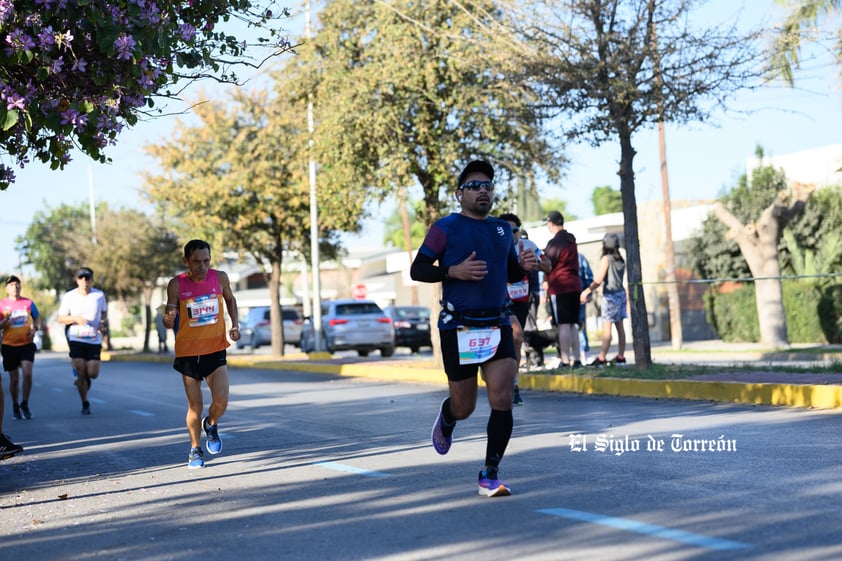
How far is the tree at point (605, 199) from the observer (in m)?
138

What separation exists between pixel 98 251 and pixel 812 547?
5140cm

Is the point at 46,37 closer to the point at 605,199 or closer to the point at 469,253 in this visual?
the point at 469,253

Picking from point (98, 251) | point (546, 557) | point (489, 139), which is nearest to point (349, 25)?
point (489, 139)

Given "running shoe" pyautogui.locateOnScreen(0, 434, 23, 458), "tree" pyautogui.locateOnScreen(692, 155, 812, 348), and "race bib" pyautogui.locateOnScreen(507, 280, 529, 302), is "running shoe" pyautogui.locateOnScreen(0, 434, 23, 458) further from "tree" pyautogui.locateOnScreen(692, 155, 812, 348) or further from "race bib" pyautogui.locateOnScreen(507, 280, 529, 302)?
"tree" pyautogui.locateOnScreen(692, 155, 812, 348)

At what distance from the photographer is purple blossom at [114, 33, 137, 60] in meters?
8.60

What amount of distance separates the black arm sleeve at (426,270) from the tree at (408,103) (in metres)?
12.3

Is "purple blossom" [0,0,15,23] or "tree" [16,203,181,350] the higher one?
"tree" [16,203,181,350]

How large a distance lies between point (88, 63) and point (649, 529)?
5.39m

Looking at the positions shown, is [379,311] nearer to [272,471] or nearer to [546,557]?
[272,471]

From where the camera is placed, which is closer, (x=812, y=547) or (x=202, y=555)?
(x=812, y=547)

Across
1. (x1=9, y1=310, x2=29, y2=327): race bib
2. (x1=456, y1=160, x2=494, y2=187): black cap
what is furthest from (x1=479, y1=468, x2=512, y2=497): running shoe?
(x1=9, y1=310, x2=29, y2=327): race bib

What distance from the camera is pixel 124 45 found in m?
8.62

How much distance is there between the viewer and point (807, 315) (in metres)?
28.8

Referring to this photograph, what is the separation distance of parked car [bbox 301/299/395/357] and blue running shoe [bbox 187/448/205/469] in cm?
2425
